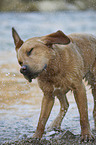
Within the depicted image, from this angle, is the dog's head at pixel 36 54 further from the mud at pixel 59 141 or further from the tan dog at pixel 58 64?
the mud at pixel 59 141

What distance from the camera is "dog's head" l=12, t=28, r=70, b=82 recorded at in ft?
11.2

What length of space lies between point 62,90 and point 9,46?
10678 mm

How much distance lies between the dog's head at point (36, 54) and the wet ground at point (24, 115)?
1082 millimetres

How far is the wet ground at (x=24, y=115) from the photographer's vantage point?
167 inches

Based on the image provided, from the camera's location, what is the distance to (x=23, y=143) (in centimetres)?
397

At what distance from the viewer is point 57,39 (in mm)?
3703

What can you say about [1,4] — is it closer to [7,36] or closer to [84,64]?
[7,36]

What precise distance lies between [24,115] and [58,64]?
202 cm

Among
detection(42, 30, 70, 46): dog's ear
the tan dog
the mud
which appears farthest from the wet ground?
detection(42, 30, 70, 46): dog's ear

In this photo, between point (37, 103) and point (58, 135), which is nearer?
point (58, 135)

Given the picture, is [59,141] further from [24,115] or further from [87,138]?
[24,115]

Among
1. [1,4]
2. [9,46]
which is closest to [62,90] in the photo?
[9,46]

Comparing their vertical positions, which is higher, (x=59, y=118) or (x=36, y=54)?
(x=36, y=54)

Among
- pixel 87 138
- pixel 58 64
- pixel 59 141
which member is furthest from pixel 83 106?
pixel 58 64
